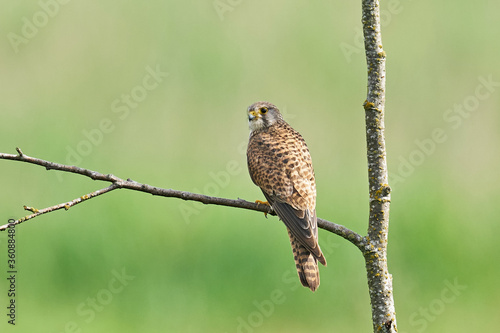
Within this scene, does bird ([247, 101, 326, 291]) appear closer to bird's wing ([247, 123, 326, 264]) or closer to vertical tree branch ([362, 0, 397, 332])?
bird's wing ([247, 123, 326, 264])

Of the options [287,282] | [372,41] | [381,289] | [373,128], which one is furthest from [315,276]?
[287,282]

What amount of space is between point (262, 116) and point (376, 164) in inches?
81.3

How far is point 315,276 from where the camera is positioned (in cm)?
319

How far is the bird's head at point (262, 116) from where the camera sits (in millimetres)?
4239

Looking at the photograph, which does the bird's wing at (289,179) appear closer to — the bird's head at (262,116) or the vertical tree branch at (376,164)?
the bird's head at (262,116)

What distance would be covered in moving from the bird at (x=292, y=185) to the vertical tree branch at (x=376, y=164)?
83cm

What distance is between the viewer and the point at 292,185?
3.54 meters

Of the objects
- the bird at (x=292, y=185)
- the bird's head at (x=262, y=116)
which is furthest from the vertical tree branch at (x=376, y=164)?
the bird's head at (x=262, y=116)

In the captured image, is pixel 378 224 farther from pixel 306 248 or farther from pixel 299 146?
pixel 299 146

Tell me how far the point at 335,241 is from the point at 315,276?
281cm

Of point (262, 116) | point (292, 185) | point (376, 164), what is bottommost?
point (376, 164)

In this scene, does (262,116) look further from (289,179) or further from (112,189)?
(112,189)

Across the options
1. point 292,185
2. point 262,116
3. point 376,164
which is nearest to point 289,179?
point 292,185

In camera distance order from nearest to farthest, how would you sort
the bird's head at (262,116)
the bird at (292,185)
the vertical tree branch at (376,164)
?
the vertical tree branch at (376,164) < the bird at (292,185) < the bird's head at (262,116)
